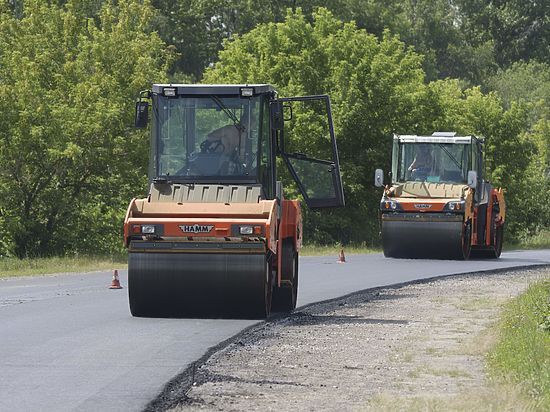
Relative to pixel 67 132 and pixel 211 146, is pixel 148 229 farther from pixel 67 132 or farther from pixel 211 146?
pixel 67 132

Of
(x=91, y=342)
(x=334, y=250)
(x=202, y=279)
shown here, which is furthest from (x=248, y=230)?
(x=334, y=250)

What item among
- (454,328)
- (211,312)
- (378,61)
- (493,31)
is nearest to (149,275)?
(211,312)

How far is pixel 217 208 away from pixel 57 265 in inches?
620

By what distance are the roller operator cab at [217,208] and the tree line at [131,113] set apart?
774 inches

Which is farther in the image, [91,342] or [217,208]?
[217,208]

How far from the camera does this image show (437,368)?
13539 millimetres

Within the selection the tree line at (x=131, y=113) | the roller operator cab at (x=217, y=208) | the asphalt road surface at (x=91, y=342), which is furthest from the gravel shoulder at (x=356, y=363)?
the tree line at (x=131, y=113)

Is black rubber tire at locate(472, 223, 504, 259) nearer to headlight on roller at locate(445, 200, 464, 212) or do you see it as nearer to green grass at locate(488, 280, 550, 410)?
headlight on roller at locate(445, 200, 464, 212)

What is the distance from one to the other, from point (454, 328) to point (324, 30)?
1432 inches

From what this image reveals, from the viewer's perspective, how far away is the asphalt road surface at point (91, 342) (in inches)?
453

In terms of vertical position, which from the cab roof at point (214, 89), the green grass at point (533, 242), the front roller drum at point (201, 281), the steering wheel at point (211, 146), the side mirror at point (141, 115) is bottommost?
the green grass at point (533, 242)

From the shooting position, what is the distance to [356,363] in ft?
45.9

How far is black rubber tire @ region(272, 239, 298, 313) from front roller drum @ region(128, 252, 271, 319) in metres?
1.56

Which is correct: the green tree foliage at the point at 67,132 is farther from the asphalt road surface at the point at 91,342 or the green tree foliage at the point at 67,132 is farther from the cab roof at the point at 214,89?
the cab roof at the point at 214,89
